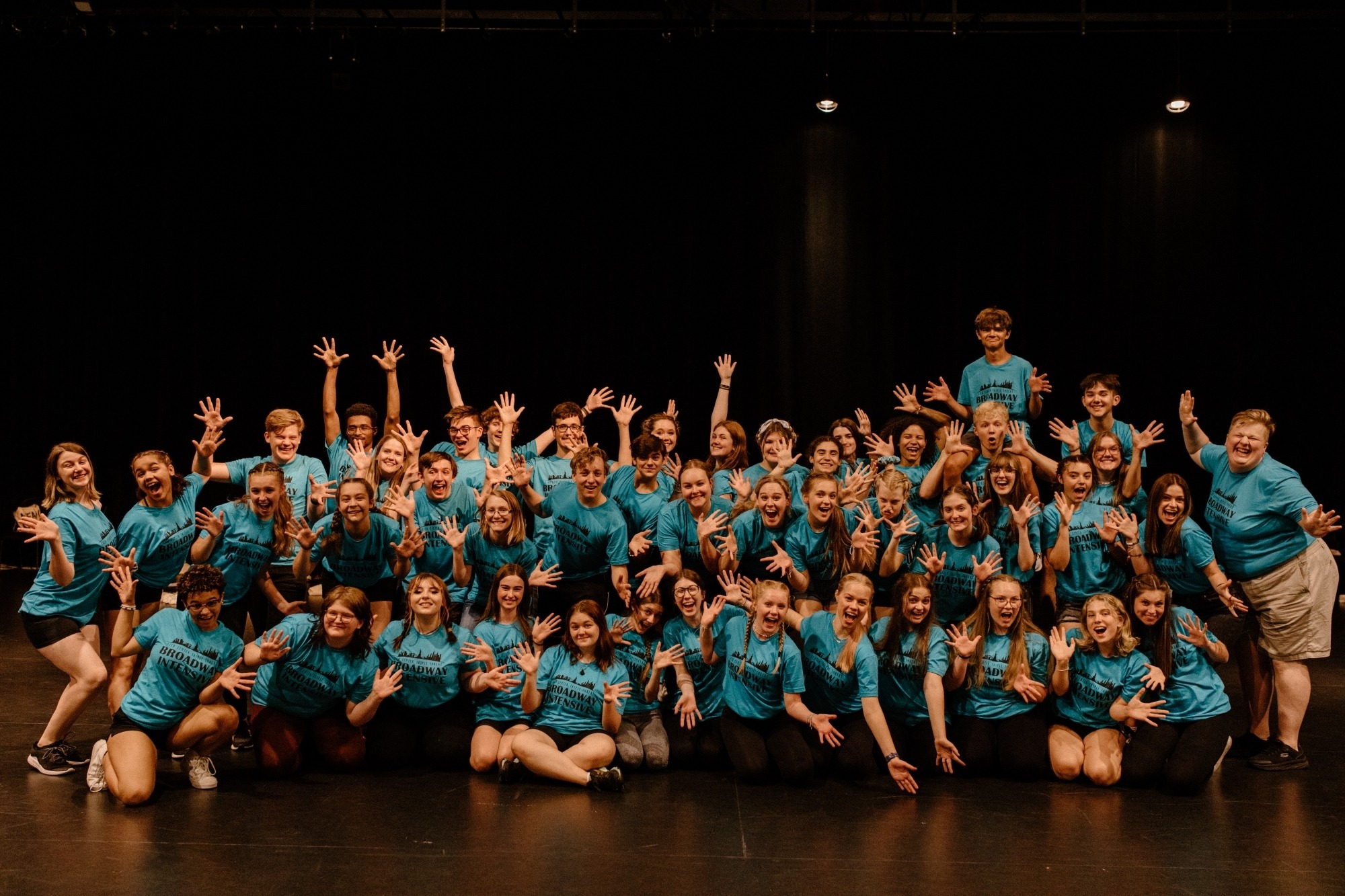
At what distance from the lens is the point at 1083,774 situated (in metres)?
4.86

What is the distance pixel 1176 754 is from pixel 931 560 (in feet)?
4.09

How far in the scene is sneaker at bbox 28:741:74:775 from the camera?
15.5 feet

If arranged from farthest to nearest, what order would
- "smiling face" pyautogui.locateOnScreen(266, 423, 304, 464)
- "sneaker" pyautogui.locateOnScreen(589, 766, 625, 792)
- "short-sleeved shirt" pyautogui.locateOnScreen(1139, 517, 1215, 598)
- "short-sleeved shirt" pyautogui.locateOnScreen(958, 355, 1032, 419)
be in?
"short-sleeved shirt" pyautogui.locateOnScreen(958, 355, 1032, 419) < "smiling face" pyautogui.locateOnScreen(266, 423, 304, 464) < "short-sleeved shirt" pyautogui.locateOnScreen(1139, 517, 1215, 598) < "sneaker" pyautogui.locateOnScreen(589, 766, 625, 792)

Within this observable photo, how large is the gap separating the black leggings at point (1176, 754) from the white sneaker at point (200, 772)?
3.71 meters

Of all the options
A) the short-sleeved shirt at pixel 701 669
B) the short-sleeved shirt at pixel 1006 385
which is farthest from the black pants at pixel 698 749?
the short-sleeved shirt at pixel 1006 385

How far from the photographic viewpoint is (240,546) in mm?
5316

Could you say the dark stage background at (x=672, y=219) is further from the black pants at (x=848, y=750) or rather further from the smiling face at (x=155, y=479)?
the smiling face at (x=155, y=479)

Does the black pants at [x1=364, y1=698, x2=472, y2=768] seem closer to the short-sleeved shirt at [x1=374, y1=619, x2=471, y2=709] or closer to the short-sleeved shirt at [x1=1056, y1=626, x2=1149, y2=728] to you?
the short-sleeved shirt at [x1=374, y1=619, x2=471, y2=709]

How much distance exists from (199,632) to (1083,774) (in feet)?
12.1

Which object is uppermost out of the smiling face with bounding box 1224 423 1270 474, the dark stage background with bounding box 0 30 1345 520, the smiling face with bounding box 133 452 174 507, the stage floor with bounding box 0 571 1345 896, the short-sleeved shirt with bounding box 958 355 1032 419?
the dark stage background with bounding box 0 30 1345 520

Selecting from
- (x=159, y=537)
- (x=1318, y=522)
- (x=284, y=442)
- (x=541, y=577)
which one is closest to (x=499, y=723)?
(x=541, y=577)

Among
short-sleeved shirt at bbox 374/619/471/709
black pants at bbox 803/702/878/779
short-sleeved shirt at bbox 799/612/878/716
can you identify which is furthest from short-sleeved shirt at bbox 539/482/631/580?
black pants at bbox 803/702/878/779

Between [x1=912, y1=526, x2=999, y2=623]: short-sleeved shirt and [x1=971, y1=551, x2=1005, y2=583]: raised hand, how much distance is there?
0.18ft

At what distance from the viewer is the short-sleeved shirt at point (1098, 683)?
16.1 feet
